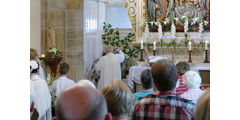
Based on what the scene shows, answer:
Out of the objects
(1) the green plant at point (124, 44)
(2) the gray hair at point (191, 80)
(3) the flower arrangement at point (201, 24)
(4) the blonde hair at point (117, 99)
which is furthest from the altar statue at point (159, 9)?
(4) the blonde hair at point (117, 99)

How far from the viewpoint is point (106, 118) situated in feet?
5.35

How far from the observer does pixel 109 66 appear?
9109 mm

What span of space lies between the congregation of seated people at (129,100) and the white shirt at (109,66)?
3.73m

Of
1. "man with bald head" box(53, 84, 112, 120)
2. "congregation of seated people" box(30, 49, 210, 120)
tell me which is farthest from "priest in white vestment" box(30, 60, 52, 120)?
"man with bald head" box(53, 84, 112, 120)

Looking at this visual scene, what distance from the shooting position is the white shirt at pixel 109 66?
906 centimetres

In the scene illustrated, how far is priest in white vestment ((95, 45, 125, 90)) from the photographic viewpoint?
906cm

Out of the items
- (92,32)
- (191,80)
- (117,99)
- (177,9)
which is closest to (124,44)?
(92,32)

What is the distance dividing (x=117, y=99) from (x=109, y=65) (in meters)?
6.65

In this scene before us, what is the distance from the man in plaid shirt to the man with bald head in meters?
1.06

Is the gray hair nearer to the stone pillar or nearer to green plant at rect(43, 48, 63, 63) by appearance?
green plant at rect(43, 48, 63, 63)

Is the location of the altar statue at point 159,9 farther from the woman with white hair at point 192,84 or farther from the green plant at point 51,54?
the woman with white hair at point 192,84

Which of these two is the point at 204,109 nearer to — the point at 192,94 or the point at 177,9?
the point at 192,94
